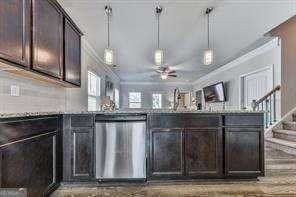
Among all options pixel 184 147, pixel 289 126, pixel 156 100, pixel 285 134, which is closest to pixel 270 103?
pixel 289 126

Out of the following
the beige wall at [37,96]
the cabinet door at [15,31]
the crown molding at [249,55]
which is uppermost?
the crown molding at [249,55]

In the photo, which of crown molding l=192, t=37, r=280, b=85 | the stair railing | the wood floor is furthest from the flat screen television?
the wood floor

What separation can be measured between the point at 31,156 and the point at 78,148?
95cm

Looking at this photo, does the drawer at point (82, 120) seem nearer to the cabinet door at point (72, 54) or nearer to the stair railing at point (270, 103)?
the cabinet door at point (72, 54)

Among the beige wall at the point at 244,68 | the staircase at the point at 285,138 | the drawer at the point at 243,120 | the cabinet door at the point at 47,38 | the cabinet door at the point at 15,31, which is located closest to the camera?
the cabinet door at the point at 15,31

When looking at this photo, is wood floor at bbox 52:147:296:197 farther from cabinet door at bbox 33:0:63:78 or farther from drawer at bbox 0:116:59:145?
cabinet door at bbox 33:0:63:78

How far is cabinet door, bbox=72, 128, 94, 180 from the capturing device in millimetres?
3307

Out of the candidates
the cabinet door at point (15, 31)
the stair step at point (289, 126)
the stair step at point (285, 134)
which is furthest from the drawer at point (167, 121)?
the stair step at point (289, 126)

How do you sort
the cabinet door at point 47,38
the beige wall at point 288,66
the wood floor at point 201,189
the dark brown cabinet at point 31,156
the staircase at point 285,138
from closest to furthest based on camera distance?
1. the dark brown cabinet at point 31,156
2. the cabinet door at point 47,38
3. the wood floor at point 201,189
4. the staircase at point 285,138
5. the beige wall at point 288,66

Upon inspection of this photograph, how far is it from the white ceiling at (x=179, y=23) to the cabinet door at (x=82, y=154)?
1932 mm

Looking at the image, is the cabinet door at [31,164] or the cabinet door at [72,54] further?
the cabinet door at [72,54]

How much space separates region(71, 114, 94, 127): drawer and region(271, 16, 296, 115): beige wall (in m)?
4.72

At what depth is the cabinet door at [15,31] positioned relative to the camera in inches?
72.6

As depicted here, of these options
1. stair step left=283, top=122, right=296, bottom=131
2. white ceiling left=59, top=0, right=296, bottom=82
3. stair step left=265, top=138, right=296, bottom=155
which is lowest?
stair step left=265, top=138, right=296, bottom=155
